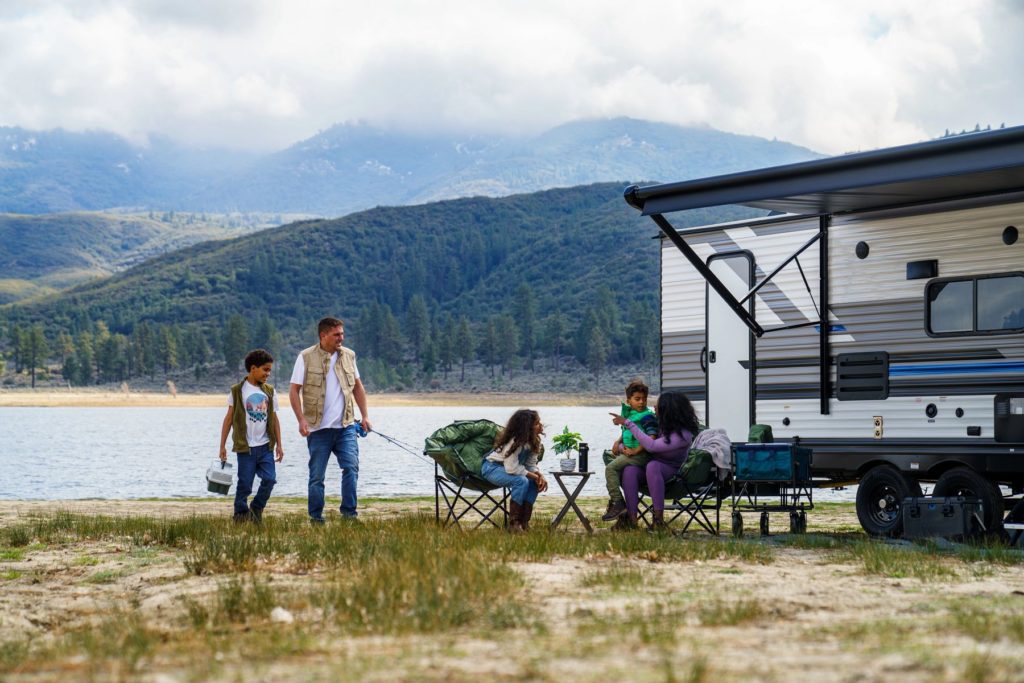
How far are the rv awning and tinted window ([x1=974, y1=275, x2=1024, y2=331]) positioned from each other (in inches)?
27.1

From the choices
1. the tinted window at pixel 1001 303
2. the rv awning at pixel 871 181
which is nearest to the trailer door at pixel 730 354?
the rv awning at pixel 871 181

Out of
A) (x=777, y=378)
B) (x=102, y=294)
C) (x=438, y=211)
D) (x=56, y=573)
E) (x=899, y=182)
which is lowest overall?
(x=56, y=573)

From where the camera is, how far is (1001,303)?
9977mm

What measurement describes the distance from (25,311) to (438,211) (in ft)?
152

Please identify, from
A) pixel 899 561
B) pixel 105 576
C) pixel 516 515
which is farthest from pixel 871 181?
pixel 105 576

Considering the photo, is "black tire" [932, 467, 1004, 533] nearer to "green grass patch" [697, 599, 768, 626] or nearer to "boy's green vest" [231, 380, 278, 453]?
"green grass patch" [697, 599, 768, 626]

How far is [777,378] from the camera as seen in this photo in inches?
446

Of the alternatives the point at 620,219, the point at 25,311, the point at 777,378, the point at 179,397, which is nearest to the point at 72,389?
the point at 179,397

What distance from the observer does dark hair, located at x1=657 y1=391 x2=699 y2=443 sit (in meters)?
10.2

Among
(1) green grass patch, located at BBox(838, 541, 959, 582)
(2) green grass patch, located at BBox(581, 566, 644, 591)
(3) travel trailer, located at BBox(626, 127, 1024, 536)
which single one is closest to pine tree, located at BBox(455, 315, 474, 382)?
(3) travel trailer, located at BBox(626, 127, 1024, 536)

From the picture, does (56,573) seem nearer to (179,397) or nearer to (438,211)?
(179,397)

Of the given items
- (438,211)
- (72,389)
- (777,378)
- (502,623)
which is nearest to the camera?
(502,623)

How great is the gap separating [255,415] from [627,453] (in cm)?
296

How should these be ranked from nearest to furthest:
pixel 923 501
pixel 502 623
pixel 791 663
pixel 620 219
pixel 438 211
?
pixel 791 663 → pixel 502 623 → pixel 923 501 → pixel 620 219 → pixel 438 211
